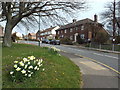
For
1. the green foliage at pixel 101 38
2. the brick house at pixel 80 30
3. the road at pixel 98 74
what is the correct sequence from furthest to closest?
the brick house at pixel 80 30 → the green foliage at pixel 101 38 → the road at pixel 98 74

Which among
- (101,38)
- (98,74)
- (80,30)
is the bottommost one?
(98,74)

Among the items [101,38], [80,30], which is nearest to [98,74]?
[101,38]

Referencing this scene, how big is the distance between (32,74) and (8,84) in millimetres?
865

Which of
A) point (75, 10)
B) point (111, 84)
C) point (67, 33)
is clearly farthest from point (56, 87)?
point (67, 33)

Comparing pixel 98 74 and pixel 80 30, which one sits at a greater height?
pixel 80 30

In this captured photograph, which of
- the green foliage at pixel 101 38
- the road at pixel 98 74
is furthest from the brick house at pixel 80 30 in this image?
the road at pixel 98 74

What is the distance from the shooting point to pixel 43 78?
4.75 metres

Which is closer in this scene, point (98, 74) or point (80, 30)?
point (98, 74)

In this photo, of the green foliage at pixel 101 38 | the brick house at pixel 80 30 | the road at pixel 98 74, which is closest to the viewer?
the road at pixel 98 74

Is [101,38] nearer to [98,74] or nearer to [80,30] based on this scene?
[80,30]

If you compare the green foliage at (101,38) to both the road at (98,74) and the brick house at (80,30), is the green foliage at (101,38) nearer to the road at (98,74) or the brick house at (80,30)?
the brick house at (80,30)

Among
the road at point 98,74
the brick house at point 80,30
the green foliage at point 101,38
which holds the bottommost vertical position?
the road at point 98,74

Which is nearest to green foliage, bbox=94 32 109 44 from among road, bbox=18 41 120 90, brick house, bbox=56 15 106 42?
brick house, bbox=56 15 106 42

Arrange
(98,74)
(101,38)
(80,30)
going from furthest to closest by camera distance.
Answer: (80,30), (101,38), (98,74)
